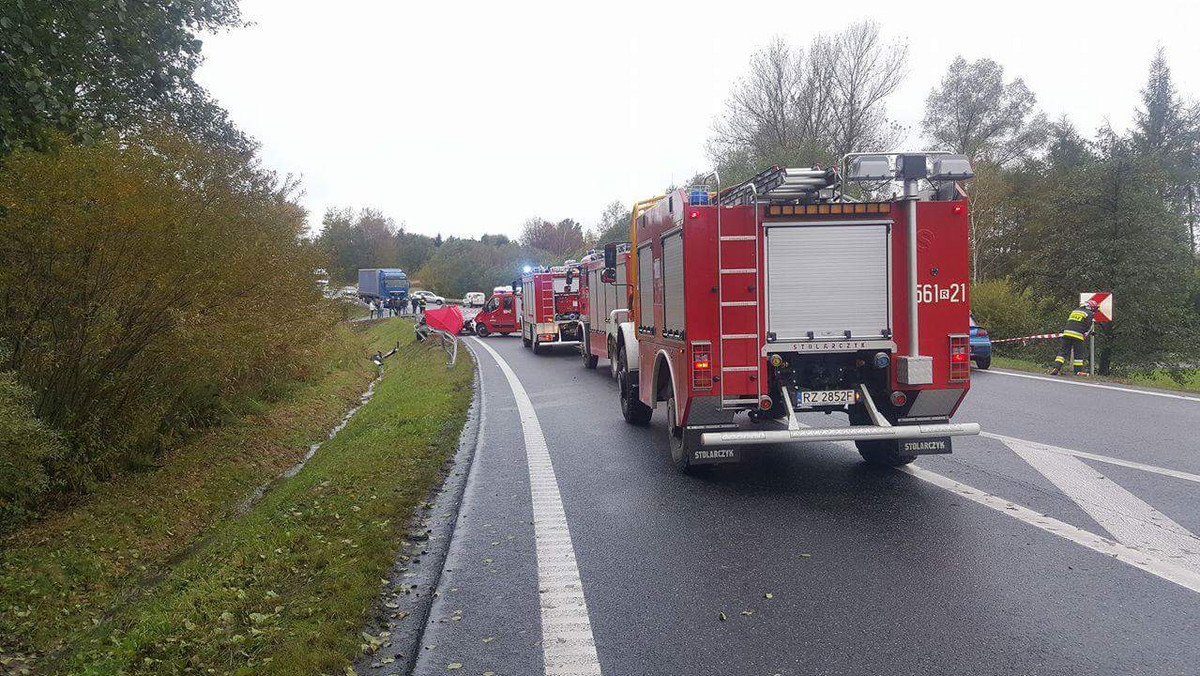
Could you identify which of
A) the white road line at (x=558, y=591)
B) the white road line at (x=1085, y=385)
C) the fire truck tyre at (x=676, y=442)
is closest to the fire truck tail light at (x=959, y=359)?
the fire truck tyre at (x=676, y=442)

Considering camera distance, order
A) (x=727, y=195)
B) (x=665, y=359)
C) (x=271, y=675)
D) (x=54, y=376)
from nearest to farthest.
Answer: (x=271, y=675)
(x=727, y=195)
(x=665, y=359)
(x=54, y=376)

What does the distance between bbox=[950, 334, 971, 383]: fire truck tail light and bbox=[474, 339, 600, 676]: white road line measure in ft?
11.4

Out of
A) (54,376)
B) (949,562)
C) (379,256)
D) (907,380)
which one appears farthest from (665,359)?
(379,256)

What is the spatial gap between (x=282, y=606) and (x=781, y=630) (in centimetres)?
298

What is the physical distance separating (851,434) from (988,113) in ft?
145

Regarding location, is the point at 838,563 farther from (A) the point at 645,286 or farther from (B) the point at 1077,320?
(B) the point at 1077,320

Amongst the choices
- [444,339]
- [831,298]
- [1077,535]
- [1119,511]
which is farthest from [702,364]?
[444,339]

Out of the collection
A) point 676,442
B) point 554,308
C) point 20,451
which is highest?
point 554,308

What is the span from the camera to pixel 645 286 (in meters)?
9.61

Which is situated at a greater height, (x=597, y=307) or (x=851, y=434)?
(x=597, y=307)

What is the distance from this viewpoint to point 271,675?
163 inches

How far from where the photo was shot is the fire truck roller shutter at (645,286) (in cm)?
920

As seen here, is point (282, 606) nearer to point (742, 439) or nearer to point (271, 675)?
point (271, 675)

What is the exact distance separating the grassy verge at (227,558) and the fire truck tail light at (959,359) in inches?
186
